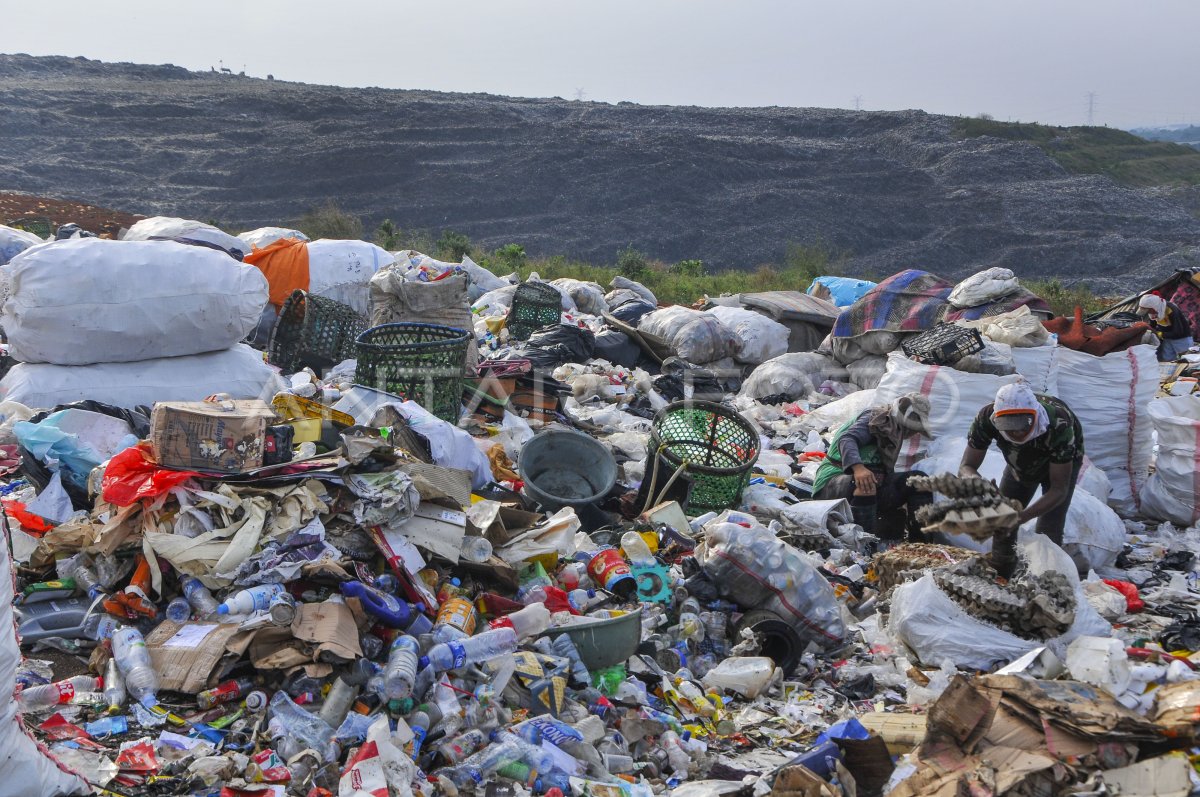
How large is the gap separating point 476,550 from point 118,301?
2397mm

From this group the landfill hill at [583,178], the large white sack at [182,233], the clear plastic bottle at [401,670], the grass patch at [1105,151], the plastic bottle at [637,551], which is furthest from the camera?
the grass patch at [1105,151]

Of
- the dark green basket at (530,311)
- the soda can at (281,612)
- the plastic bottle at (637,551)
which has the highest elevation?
the dark green basket at (530,311)

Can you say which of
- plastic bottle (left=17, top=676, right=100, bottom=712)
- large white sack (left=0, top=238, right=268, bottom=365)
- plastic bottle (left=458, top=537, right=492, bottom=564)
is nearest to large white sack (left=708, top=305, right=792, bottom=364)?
large white sack (left=0, top=238, right=268, bottom=365)

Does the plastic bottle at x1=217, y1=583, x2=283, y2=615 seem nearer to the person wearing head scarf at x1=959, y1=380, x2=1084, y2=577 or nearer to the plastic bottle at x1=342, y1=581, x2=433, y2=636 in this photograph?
the plastic bottle at x1=342, y1=581, x2=433, y2=636

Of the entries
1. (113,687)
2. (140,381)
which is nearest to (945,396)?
(140,381)

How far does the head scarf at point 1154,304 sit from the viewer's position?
7773mm

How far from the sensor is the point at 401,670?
8.73 ft

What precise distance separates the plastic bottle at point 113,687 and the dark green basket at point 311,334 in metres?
3.44

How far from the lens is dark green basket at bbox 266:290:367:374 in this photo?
6004 millimetres

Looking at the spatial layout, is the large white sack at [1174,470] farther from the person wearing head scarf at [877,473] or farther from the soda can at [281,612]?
the soda can at [281,612]

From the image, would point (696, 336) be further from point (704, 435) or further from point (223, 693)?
point (223, 693)

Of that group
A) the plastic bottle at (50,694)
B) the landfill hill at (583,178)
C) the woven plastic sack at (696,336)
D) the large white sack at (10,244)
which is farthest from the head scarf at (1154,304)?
the landfill hill at (583,178)

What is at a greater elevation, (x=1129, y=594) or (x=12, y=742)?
(x=12, y=742)

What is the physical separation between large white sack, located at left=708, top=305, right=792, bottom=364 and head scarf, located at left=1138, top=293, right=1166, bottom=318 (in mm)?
2863
